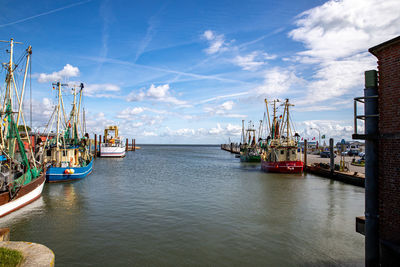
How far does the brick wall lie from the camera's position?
782 centimetres

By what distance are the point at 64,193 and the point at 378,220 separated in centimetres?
2767

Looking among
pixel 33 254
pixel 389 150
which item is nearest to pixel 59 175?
pixel 33 254

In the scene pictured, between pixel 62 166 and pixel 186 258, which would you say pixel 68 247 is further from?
pixel 62 166

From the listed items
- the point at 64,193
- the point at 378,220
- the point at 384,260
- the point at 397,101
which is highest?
the point at 397,101

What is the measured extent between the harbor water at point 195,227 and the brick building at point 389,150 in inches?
158

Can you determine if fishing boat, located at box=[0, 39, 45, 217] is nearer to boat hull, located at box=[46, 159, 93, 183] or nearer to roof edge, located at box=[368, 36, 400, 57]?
boat hull, located at box=[46, 159, 93, 183]

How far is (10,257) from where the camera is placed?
7.67m

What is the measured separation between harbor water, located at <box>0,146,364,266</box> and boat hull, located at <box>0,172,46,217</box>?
0.61 metres

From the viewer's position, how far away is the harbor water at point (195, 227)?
39.0 feet

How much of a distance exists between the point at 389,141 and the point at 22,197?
2347 centimetres

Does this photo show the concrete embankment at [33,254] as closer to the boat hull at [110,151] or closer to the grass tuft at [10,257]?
the grass tuft at [10,257]

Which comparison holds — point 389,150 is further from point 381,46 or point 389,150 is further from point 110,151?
point 110,151

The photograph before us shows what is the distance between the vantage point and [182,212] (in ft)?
63.3

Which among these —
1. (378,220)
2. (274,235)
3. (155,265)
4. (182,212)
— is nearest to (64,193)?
(182,212)
